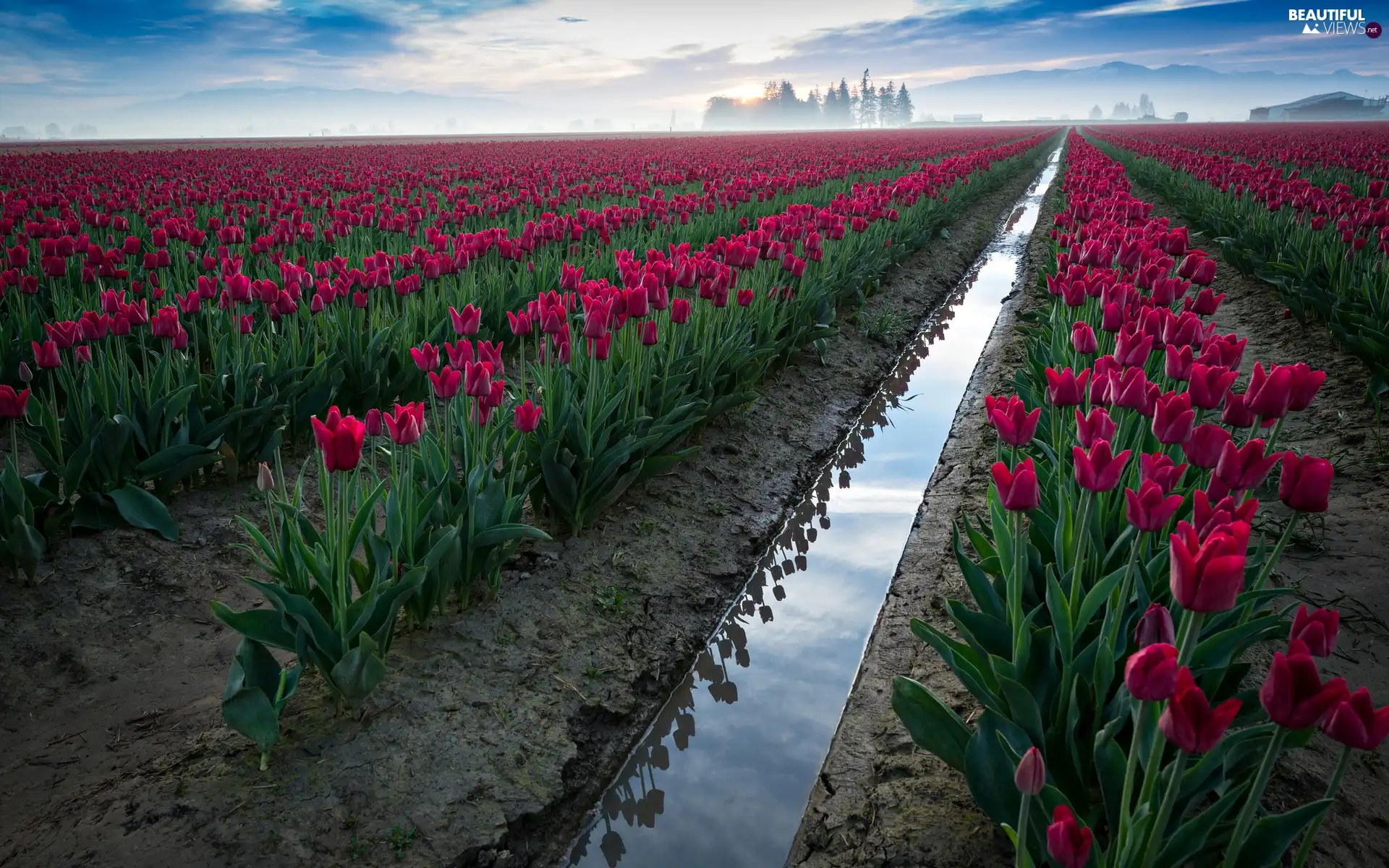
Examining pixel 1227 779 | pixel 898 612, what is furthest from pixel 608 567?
pixel 1227 779

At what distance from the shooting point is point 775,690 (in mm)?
3129

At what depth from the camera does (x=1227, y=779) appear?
6.22 ft

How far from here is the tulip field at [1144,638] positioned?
1.30 meters

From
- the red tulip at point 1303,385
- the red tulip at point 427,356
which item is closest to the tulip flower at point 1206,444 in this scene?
the red tulip at point 1303,385

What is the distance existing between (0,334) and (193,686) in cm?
288

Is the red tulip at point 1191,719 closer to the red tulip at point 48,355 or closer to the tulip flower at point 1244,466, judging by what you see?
the tulip flower at point 1244,466

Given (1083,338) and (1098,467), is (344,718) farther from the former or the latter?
(1083,338)

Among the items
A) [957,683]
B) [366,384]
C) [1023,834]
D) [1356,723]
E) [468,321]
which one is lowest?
[957,683]

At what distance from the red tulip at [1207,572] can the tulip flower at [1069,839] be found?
409mm

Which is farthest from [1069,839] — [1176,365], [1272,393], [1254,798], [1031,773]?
[1176,365]

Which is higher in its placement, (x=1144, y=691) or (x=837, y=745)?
(x=1144, y=691)

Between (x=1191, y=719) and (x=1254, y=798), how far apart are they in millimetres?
264

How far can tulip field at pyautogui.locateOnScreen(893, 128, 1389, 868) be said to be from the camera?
4.26 ft

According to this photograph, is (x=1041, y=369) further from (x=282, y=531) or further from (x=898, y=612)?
(x=282, y=531)
